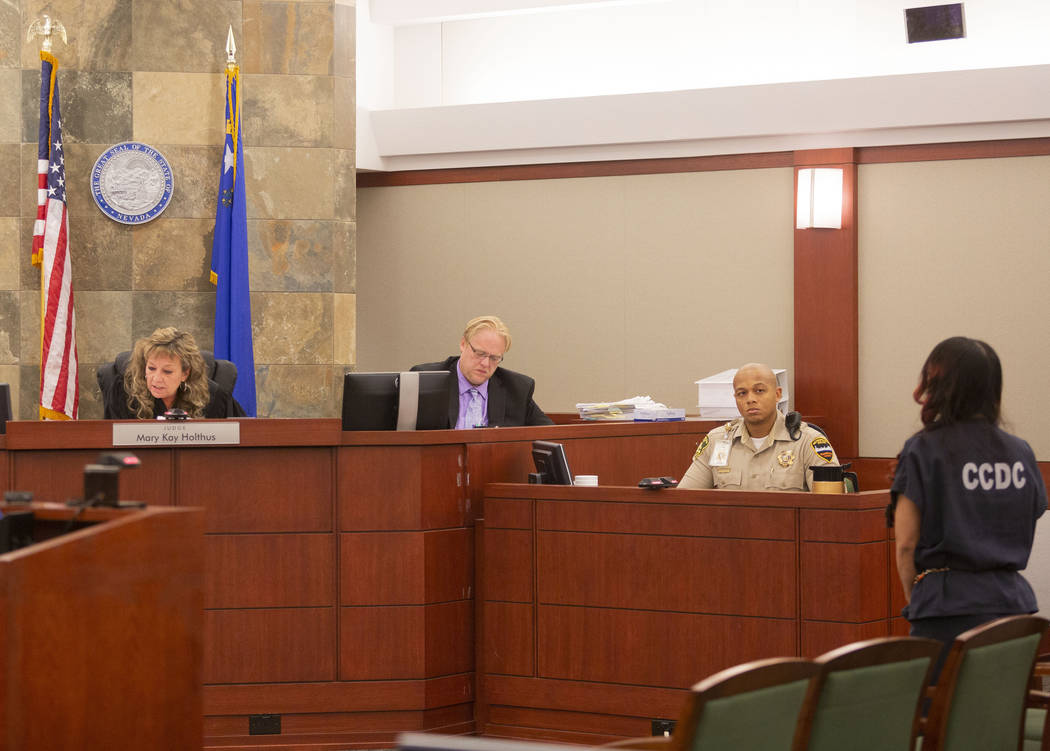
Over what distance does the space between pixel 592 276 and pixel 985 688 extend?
6.44 m

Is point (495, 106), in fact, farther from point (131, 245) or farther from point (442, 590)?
point (442, 590)

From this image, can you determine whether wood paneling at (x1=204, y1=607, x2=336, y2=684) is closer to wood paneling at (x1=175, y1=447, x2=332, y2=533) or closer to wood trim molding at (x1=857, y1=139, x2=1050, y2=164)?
wood paneling at (x1=175, y1=447, x2=332, y2=533)

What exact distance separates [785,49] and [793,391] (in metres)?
2.21

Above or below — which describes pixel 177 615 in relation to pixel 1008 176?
below

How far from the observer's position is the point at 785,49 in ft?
27.8

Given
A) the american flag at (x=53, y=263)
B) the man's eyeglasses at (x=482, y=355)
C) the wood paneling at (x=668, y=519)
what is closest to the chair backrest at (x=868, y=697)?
the wood paneling at (x=668, y=519)

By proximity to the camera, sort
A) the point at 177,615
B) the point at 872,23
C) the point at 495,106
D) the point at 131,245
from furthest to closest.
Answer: the point at 495,106
the point at 872,23
the point at 131,245
the point at 177,615

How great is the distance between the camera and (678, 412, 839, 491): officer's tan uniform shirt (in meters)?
5.07

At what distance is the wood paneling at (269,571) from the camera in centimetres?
500

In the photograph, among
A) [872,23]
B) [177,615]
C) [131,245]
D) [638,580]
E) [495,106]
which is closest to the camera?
[177,615]

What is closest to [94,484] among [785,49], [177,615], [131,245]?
[177,615]

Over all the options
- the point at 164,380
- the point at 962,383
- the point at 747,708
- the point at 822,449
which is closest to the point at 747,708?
the point at 747,708

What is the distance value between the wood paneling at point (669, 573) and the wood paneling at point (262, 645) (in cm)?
92

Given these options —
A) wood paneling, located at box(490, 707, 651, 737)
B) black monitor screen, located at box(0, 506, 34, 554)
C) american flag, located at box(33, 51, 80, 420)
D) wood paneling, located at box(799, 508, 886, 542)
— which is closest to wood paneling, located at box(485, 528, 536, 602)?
wood paneling, located at box(490, 707, 651, 737)
